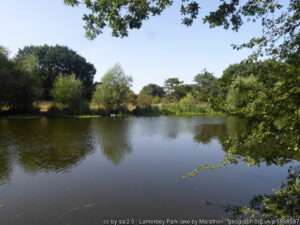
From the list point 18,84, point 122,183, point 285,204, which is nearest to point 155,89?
point 18,84

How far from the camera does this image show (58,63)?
201ft

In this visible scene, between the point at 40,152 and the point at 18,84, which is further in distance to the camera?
the point at 18,84

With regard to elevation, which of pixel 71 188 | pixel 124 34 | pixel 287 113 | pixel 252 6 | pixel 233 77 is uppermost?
pixel 252 6

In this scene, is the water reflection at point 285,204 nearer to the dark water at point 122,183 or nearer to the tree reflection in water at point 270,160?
the tree reflection in water at point 270,160

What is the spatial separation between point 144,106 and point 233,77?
50.9m

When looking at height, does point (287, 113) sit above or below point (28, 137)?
above

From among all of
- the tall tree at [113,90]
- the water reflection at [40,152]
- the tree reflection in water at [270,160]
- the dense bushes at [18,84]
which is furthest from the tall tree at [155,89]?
the tree reflection in water at [270,160]

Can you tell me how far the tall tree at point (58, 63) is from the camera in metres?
58.8

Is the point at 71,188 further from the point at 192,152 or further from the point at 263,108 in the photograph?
the point at 192,152

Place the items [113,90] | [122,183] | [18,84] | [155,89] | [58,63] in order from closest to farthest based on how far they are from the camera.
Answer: [122,183] < [18,84] < [113,90] < [58,63] < [155,89]

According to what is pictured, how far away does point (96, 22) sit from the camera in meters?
3.72

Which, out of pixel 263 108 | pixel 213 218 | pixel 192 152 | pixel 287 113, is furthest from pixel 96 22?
pixel 192 152

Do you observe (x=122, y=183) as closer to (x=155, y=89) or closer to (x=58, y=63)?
(x=58, y=63)

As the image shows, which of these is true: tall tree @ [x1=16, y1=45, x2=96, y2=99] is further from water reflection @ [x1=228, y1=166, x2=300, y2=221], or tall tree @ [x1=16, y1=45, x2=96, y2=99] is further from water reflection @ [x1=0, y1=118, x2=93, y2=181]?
water reflection @ [x1=228, y1=166, x2=300, y2=221]
